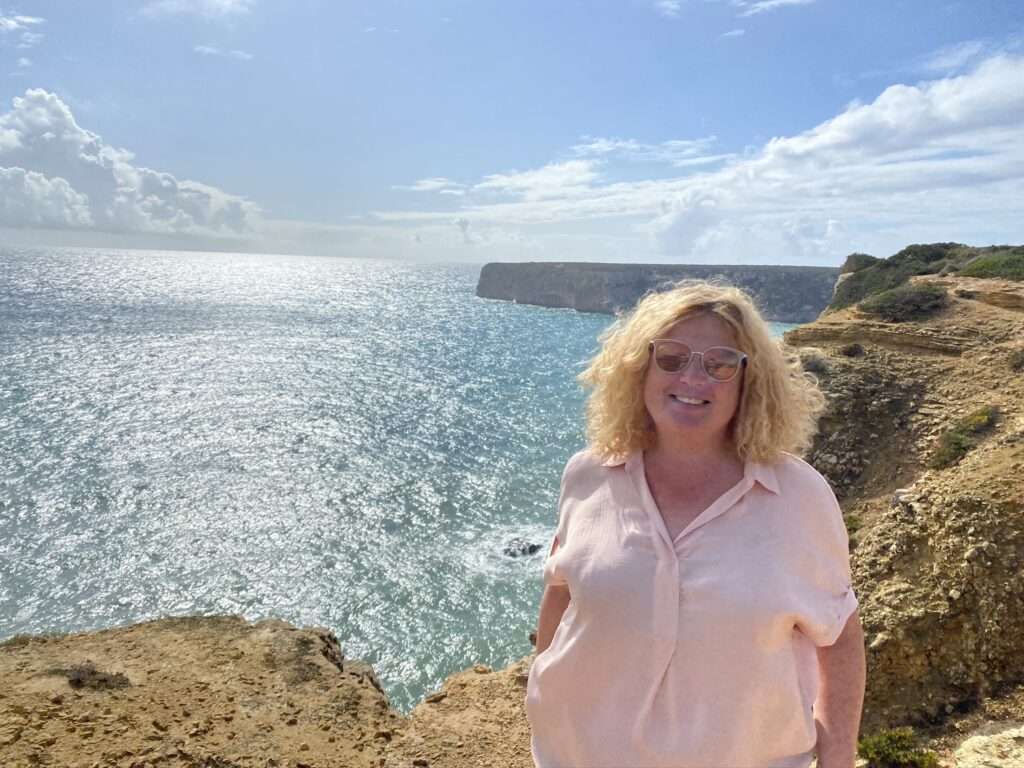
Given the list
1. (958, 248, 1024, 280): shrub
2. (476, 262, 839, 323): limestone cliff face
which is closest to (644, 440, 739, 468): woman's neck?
(958, 248, 1024, 280): shrub

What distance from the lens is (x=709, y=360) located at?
8.25 feet

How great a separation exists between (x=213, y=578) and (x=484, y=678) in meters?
13.8

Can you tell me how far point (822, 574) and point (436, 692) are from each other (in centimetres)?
910

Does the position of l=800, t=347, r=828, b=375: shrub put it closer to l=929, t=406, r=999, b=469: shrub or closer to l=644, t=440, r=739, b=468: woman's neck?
l=929, t=406, r=999, b=469: shrub

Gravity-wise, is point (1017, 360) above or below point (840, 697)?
above

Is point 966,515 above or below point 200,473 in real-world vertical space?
above

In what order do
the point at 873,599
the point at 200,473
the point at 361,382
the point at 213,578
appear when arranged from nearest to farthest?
the point at 873,599 → the point at 213,578 → the point at 200,473 → the point at 361,382

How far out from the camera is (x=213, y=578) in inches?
810

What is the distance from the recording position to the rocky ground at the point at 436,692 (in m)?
7.69

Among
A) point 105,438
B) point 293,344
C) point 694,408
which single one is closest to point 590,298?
point 293,344

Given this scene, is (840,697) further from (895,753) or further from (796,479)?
(895,753)

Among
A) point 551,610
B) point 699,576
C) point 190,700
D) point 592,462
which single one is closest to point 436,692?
point 190,700

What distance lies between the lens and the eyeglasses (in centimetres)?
251

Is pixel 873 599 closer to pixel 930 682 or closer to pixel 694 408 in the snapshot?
pixel 930 682
